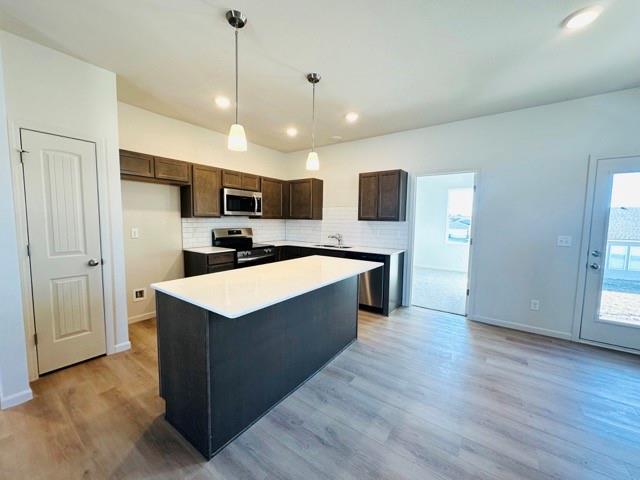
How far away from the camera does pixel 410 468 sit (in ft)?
4.89

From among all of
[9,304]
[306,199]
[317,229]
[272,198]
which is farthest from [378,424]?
[272,198]

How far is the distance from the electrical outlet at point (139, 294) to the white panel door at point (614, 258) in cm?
541

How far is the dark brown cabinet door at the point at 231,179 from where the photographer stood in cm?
396

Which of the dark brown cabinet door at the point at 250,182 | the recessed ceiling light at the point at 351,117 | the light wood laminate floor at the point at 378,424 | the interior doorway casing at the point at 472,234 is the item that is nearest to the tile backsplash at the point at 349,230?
the interior doorway casing at the point at 472,234

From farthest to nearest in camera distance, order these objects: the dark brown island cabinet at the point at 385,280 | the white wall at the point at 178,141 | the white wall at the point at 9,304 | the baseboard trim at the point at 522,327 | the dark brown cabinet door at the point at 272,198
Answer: the dark brown cabinet door at the point at 272,198
the dark brown island cabinet at the point at 385,280
the white wall at the point at 178,141
the baseboard trim at the point at 522,327
the white wall at the point at 9,304

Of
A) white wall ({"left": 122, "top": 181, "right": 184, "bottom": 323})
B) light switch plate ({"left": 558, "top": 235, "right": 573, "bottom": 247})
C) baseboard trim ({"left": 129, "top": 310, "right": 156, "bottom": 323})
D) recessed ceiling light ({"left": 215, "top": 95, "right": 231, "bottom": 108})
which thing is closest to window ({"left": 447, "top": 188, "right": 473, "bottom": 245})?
light switch plate ({"left": 558, "top": 235, "right": 573, "bottom": 247})

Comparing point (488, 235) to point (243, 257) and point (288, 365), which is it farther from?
point (243, 257)

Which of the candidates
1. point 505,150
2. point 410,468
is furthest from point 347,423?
point 505,150

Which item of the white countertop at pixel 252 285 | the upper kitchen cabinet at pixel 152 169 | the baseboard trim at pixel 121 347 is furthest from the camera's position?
the upper kitchen cabinet at pixel 152 169

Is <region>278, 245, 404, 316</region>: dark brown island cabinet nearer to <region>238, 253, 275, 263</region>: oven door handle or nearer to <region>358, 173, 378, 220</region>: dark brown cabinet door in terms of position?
<region>358, 173, 378, 220</region>: dark brown cabinet door

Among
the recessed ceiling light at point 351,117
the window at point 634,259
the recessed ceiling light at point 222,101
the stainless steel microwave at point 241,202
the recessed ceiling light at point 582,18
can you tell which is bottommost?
the window at point 634,259

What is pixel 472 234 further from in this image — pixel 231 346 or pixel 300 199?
pixel 231 346

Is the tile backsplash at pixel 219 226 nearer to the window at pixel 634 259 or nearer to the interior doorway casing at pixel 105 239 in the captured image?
the interior doorway casing at pixel 105 239

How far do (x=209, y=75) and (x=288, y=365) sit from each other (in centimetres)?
271
